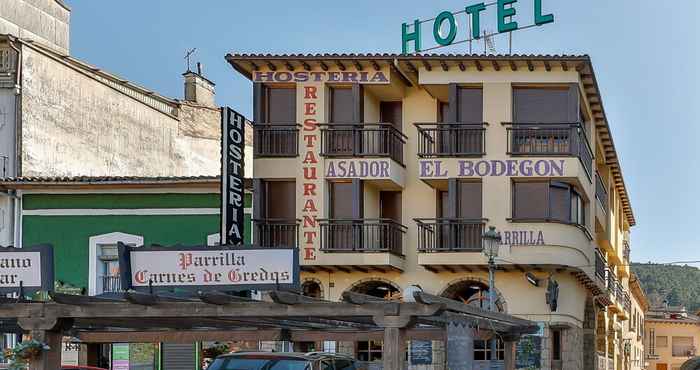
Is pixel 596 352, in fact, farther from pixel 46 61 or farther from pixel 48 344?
pixel 48 344

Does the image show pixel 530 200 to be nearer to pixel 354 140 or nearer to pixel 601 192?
pixel 354 140

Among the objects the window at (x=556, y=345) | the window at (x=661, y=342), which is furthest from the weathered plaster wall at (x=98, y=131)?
the window at (x=661, y=342)

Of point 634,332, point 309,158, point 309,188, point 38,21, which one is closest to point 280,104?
point 309,158

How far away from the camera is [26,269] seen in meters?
18.2

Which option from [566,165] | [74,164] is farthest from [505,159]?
[74,164]

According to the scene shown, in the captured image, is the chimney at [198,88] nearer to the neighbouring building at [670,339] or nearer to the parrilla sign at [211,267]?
the parrilla sign at [211,267]

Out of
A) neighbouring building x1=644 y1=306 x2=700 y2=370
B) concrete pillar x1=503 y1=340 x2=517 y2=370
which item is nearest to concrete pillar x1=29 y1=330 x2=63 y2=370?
concrete pillar x1=503 y1=340 x2=517 y2=370

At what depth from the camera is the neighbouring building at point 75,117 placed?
38.7m

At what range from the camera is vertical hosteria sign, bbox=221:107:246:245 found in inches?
1329

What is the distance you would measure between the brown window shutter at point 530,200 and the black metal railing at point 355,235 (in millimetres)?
3444

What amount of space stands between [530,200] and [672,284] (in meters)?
96.8

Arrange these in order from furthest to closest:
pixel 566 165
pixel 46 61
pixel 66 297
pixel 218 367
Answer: pixel 46 61
pixel 566 165
pixel 218 367
pixel 66 297

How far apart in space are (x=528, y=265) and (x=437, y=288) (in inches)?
106

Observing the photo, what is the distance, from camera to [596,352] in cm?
4384
